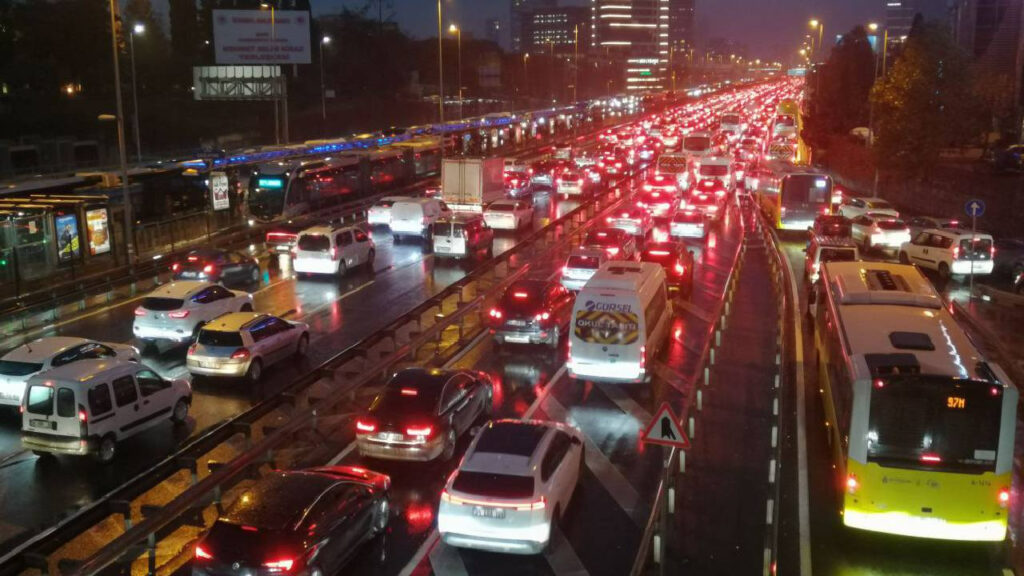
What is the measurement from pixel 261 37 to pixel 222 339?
1937 inches

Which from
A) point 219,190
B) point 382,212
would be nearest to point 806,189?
point 382,212

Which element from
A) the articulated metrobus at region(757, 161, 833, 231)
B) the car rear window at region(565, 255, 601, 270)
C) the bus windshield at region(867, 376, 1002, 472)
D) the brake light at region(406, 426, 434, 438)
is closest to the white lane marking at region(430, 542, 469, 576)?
the brake light at region(406, 426, 434, 438)

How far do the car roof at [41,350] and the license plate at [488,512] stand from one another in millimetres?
10462

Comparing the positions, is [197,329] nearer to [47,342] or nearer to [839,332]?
[47,342]

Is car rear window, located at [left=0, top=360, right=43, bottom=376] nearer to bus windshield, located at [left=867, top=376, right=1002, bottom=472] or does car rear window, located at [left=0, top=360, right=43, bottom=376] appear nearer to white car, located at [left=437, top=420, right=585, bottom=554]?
white car, located at [left=437, top=420, right=585, bottom=554]

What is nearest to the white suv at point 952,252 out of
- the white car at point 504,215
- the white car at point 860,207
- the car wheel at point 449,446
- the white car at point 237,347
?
the white car at point 860,207

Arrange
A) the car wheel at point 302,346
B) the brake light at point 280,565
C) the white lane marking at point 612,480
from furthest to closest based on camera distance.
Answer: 1. the car wheel at point 302,346
2. the white lane marking at point 612,480
3. the brake light at point 280,565

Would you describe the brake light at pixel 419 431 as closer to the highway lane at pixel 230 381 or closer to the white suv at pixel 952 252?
the highway lane at pixel 230 381

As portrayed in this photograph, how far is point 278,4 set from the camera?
248 feet

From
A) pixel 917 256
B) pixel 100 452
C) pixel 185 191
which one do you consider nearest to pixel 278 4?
pixel 185 191

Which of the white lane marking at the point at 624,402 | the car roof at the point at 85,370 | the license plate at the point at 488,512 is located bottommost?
the white lane marking at the point at 624,402

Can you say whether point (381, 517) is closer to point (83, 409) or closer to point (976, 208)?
point (83, 409)

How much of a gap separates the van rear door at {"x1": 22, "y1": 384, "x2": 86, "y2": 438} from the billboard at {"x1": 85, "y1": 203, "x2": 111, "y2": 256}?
17906 millimetres

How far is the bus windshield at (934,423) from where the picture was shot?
1083 cm
